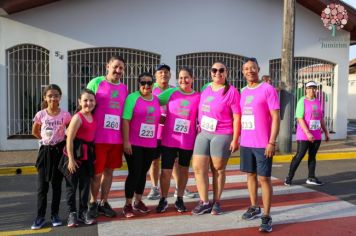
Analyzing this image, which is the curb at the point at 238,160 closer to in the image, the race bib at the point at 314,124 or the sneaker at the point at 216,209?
the race bib at the point at 314,124

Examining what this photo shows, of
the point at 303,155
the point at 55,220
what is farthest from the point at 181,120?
the point at 303,155

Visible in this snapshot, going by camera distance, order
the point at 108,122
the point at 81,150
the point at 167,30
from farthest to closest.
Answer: the point at 167,30
the point at 108,122
the point at 81,150

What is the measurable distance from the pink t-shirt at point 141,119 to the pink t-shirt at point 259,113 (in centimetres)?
120

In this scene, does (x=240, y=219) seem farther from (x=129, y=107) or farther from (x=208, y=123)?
(x=129, y=107)

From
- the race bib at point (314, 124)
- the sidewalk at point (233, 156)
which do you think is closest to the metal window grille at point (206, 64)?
the sidewalk at point (233, 156)

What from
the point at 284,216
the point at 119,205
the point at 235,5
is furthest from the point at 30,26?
the point at 284,216

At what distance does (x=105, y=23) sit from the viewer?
1176cm

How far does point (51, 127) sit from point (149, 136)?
1238mm

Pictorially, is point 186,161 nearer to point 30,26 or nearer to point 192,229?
point 192,229

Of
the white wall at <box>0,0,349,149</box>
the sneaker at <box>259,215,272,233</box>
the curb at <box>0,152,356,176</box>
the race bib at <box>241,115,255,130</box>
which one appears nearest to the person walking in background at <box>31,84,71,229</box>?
the race bib at <box>241,115,255,130</box>

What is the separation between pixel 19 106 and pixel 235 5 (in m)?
6.99

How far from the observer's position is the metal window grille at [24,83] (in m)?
11.4

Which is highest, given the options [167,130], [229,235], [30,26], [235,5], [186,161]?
[235,5]

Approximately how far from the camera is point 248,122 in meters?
5.29
